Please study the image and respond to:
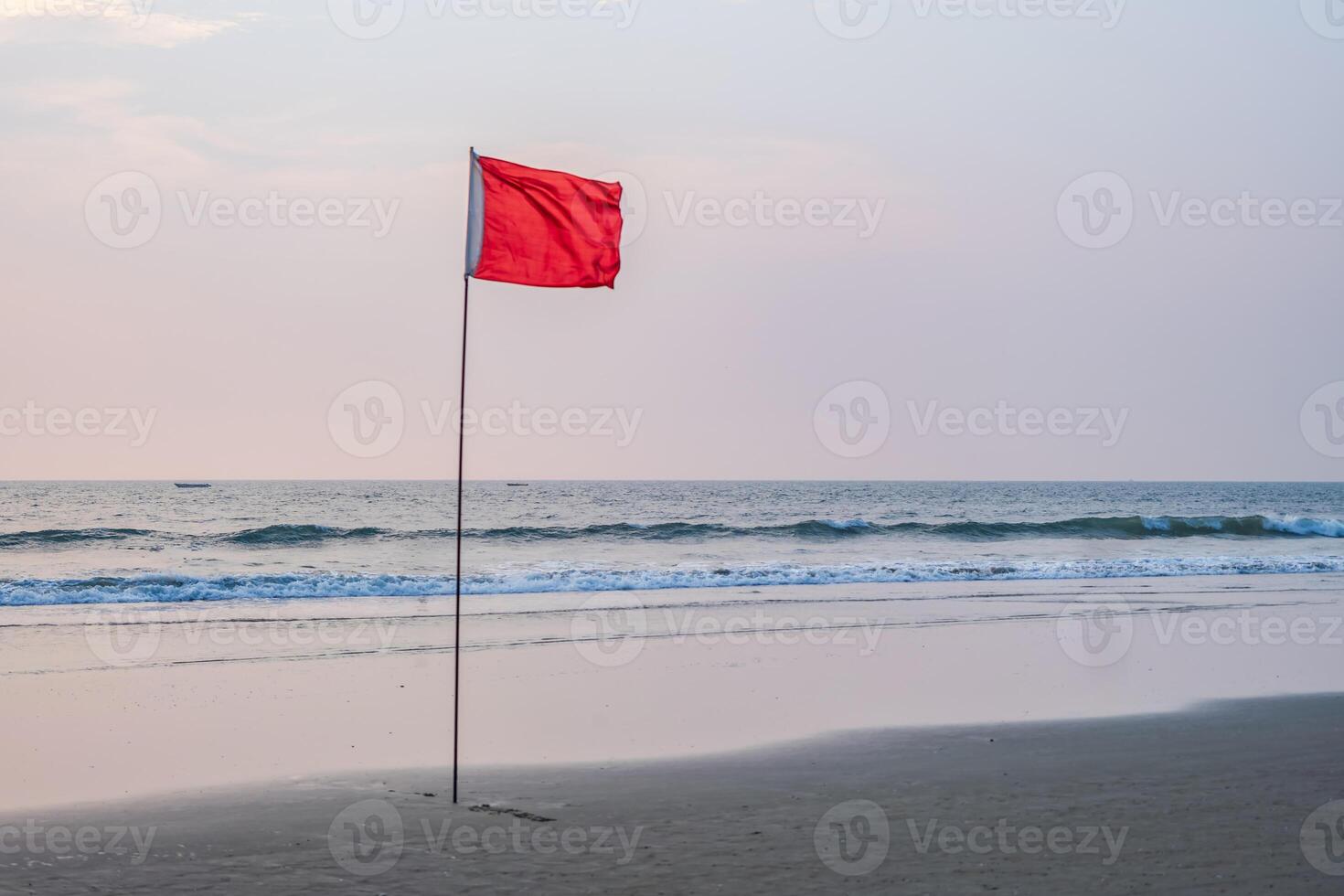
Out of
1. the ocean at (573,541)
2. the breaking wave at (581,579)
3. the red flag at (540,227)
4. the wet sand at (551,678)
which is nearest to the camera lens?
the red flag at (540,227)

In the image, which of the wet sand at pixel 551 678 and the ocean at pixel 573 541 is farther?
the ocean at pixel 573 541

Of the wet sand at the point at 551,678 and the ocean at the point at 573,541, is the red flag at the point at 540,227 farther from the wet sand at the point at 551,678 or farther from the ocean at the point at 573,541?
the ocean at the point at 573,541

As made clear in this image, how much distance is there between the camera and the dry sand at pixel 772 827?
7008 mm

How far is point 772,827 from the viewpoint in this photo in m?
8.11

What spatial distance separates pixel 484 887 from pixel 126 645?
1199 cm

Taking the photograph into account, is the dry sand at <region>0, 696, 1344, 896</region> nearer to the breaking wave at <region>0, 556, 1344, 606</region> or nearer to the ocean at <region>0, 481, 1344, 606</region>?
the ocean at <region>0, 481, 1344, 606</region>

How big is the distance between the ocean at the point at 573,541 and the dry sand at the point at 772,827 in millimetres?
15039

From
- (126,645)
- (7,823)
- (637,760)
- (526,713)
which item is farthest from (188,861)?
(126,645)

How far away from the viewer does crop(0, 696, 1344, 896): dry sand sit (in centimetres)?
701

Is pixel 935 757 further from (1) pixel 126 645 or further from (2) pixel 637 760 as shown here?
(1) pixel 126 645

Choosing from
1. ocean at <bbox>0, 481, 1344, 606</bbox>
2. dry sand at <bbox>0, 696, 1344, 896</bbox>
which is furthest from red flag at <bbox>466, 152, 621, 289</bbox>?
ocean at <bbox>0, 481, 1344, 606</bbox>

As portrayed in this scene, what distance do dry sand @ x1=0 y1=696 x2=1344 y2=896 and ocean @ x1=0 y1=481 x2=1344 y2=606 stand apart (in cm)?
1504

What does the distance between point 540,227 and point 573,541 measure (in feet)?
116

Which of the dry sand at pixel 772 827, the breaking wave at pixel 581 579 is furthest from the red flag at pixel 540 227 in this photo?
the breaking wave at pixel 581 579
